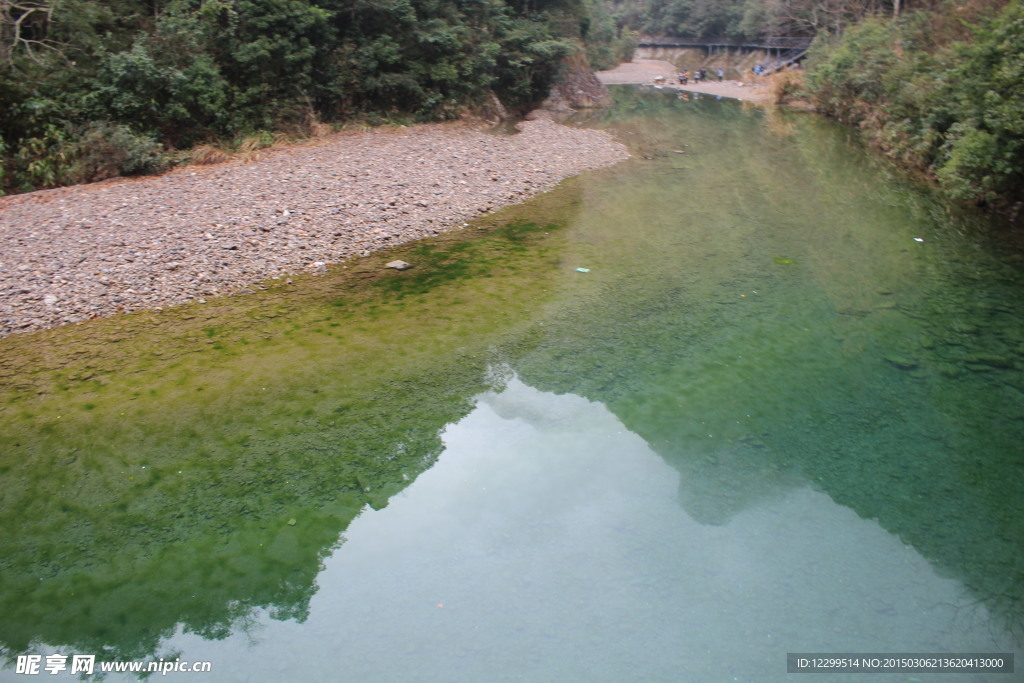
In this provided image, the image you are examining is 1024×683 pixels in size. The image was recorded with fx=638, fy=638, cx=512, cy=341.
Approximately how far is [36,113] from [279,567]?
11.8 meters

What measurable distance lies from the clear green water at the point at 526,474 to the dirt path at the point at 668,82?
92.3ft

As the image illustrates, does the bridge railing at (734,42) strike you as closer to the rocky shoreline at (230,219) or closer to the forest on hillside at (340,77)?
the forest on hillside at (340,77)

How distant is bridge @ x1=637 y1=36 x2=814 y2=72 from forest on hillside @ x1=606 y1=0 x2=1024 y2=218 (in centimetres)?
817

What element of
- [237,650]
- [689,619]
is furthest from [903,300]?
[237,650]

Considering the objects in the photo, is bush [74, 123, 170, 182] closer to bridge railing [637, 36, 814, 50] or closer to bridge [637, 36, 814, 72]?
bridge [637, 36, 814, 72]

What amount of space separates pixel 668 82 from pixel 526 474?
4162cm

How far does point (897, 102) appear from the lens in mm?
16766

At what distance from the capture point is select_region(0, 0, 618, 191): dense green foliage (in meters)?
12.0

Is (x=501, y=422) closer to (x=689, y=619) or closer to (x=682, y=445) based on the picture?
(x=682, y=445)

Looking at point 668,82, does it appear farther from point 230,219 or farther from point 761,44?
point 230,219

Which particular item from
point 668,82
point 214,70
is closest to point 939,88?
point 214,70

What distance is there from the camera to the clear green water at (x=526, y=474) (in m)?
4.21

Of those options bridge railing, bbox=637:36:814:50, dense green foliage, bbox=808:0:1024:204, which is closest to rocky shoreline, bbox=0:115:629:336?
dense green foliage, bbox=808:0:1024:204

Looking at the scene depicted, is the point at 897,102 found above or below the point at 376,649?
above
